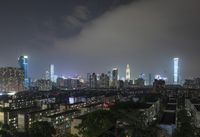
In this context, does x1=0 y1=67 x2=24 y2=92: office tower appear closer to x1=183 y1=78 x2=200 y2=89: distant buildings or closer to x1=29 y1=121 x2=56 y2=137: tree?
x1=183 y1=78 x2=200 y2=89: distant buildings

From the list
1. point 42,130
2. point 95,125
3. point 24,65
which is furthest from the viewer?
point 24,65

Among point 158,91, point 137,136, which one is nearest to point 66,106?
point 137,136

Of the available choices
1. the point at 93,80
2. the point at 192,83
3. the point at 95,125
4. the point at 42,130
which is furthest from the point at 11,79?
the point at 95,125

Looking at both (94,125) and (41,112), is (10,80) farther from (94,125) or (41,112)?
(94,125)

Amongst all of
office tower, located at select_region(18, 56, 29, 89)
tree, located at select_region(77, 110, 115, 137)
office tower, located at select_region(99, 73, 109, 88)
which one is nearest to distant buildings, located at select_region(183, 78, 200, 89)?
office tower, located at select_region(99, 73, 109, 88)

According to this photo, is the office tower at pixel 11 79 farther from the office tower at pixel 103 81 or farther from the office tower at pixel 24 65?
the office tower at pixel 103 81

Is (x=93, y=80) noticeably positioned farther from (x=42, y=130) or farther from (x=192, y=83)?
(x=42, y=130)

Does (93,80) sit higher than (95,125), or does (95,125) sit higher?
(95,125)

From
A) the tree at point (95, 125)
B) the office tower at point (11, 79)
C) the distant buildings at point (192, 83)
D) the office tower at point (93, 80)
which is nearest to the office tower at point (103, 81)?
the office tower at point (93, 80)
